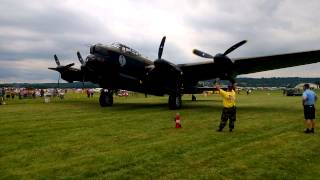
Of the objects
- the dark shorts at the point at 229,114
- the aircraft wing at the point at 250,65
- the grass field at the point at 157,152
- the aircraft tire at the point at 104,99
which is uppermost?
the aircraft wing at the point at 250,65

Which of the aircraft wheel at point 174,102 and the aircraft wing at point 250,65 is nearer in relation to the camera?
the aircraft wing at point 250,65

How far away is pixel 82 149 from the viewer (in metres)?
10.8

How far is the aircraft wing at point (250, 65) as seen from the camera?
24.4 meters

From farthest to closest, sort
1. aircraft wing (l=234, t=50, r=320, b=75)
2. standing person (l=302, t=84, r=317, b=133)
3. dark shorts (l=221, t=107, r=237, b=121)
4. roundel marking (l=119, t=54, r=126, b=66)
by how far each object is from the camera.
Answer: roundel marking (l=119, t=54, r=126, b=66)
aircraft wing (l=234, t=50, r=320, b=75)
dark shorts (l=221, t=107, r=237, b=121)
standing person (l=302, t=84, r=317, b=133)

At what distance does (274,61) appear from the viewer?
1014 inches

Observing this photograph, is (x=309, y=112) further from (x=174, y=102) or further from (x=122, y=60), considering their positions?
(x=122, y=60)

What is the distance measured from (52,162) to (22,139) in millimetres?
4149

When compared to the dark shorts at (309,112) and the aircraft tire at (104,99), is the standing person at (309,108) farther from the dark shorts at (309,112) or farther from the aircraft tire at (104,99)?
the aircraft tire at (104,99)

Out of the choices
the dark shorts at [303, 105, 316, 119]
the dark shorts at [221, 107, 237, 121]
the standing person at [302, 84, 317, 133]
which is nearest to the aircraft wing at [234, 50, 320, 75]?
the standing person at [302, 84, 317, 133]

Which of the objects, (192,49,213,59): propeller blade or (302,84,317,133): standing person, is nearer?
(302,84,317,133): standing person

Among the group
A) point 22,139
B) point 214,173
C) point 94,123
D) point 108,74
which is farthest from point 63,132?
point 108,74

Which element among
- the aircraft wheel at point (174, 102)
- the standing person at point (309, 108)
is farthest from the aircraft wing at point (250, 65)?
the standing person at point (309, 108)

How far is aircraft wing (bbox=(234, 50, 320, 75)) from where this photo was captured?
78.9 feet

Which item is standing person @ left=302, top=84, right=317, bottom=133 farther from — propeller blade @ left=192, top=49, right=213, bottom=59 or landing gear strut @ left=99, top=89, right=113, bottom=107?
landing gear strut @ left=99, top=89, right=113, bottom=107
